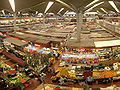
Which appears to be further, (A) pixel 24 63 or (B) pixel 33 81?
(A) pixel 24 63

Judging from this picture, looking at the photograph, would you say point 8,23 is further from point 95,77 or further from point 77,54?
point 95,77

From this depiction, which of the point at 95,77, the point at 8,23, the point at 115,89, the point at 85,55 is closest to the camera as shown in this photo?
the point at 115,89

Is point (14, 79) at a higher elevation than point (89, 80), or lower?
higher

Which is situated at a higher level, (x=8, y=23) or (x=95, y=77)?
(x=8, y=23)

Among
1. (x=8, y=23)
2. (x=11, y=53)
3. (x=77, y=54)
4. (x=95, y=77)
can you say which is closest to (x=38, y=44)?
(x=11, y=53)

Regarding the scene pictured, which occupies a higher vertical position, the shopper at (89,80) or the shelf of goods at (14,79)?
the shelf of goods at (14,79)

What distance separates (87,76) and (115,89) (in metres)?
2.63

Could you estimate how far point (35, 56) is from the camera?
38.7 feet

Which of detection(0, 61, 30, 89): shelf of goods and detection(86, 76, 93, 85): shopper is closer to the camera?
detection(0, 61, 30, 89): shelf of goods

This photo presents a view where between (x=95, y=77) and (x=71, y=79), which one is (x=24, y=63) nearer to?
(x=71, y=79)

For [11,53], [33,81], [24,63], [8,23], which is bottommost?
[33,81]

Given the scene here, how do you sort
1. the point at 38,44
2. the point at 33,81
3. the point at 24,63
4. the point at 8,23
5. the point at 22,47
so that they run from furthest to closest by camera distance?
the point at 8,23 → the point at 38,44 → the point at 22,47 → the point at 24,63 → the point at 33,81

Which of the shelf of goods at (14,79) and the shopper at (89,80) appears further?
the shopper at (89,80)

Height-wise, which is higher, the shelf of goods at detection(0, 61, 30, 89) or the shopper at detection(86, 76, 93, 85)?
the shelf of goods at detection(0, 61, 30, 89)
